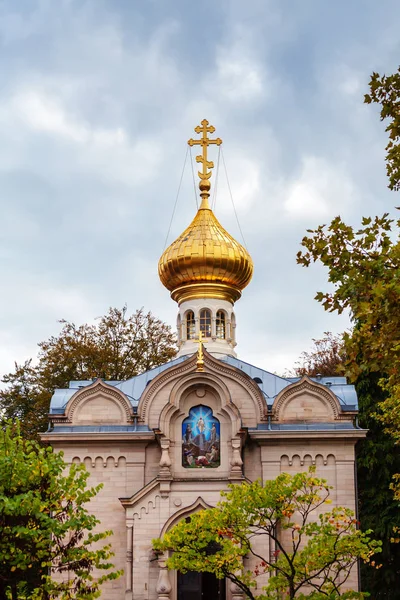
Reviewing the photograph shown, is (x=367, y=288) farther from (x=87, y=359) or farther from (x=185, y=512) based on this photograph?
(x=87, y=359)

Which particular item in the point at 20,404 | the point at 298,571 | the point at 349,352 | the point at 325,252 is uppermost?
the point at 20,404

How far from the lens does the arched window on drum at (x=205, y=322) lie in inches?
1085

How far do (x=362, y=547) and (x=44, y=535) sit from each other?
579 centimetres

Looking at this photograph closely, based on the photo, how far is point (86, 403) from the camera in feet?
78.4

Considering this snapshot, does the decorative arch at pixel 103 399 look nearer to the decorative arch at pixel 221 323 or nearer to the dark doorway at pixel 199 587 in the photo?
the dark doorway at pixel 199 587

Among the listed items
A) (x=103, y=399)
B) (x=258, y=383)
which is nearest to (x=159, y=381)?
(x=103, y=399)

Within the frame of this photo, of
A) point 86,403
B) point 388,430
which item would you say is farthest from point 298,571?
point 86,403

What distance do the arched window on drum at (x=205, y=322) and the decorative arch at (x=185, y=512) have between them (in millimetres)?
6660

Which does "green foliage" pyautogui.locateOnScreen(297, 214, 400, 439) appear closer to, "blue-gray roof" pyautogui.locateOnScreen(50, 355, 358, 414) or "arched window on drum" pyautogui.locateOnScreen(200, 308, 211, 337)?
"blue-gray roof" pyautogui.locateOnScreen(50, 355, 358, 414)

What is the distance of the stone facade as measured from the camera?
22.2m

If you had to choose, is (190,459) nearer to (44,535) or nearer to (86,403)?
(86,403)

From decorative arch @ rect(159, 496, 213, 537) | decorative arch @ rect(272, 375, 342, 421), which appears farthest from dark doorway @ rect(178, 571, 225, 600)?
decorative arch @ rect(272, 375, 342, 421)

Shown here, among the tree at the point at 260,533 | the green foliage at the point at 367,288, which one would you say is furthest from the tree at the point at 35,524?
the green foliage at the point at 367,288

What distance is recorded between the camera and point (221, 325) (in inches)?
1095
